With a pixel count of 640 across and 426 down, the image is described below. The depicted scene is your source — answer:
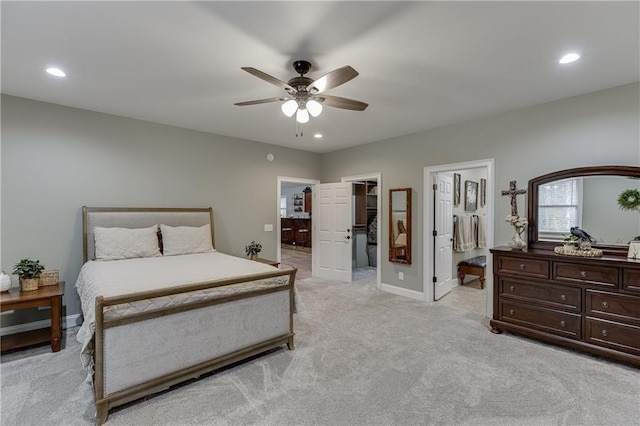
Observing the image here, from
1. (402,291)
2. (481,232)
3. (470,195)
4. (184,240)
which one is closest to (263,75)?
(184,240)

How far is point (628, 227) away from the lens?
2.95 m

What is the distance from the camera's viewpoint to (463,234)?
554 cm

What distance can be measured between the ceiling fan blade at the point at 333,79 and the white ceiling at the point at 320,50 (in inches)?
10.8

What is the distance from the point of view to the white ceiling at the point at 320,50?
6.08 ft

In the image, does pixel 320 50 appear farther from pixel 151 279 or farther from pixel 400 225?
pixel 400 225

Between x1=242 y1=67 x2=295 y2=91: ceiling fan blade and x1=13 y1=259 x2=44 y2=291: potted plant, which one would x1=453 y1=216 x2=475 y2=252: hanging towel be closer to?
x1=242 y1=67 x2=295 y2=91: ceiling fan blade

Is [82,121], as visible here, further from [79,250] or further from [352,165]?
[352,165]

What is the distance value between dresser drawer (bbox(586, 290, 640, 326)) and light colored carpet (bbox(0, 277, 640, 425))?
1.43 feet

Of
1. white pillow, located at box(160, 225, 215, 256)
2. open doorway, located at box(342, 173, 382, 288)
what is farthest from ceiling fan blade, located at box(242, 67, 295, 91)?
open doorway, located at box(342, 173, 382, 288)

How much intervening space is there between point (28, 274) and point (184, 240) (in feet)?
5.13

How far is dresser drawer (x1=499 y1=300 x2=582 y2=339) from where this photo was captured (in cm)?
286

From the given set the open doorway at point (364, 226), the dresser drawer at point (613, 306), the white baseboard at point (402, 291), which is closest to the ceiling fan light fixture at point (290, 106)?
the dresser drawer at point (613, 306)

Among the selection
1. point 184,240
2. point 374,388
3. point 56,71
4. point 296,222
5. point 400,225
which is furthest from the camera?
point 296,222

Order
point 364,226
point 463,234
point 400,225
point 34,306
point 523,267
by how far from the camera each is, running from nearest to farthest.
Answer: point 34,306 → point 523,267 → point 400,225 → point 463,234 → point 364,226
